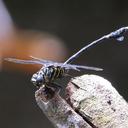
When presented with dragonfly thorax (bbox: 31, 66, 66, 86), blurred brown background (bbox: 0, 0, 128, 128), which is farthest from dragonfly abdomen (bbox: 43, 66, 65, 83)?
blurred brown background (bbox: 0, 0, 128, 128)

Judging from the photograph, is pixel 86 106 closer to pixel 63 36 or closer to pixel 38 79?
pixel 38 79

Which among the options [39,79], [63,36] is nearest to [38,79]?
[39,79]

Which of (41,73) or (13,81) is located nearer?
(41,73)

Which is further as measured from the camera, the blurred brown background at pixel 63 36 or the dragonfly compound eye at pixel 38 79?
the blurred brown background at pixel 63 36

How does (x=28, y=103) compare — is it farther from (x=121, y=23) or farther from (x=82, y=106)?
(x=82, y=106)

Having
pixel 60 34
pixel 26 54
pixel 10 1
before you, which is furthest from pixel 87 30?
pixel 26 54

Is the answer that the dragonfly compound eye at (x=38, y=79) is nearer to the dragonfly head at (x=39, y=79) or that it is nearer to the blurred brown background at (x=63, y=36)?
the dragonfly head at (x=39, y=79)

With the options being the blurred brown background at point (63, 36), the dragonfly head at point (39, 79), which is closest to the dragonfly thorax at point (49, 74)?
the dragonfly head at point (39, 79)
